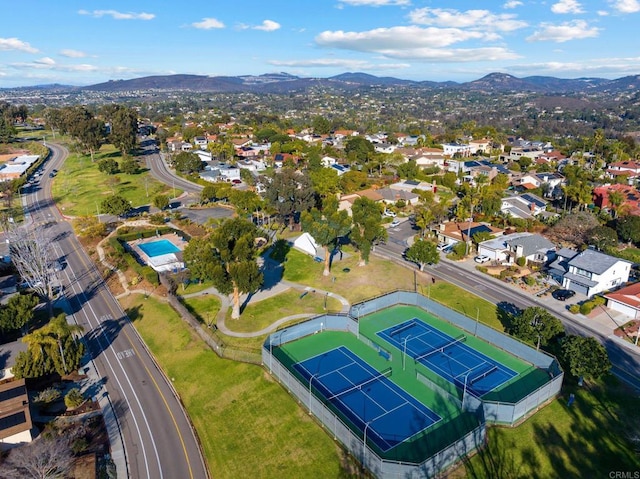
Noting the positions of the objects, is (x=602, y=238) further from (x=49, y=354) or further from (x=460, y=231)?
(x=49, y=354)

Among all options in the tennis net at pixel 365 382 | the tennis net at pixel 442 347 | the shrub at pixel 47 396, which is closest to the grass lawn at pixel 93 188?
the shrub at pixel 47 396

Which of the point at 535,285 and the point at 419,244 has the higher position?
the point at 419,244

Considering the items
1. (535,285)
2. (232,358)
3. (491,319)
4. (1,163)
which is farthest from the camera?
(1,163)

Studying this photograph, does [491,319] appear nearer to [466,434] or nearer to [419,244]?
[419,244]

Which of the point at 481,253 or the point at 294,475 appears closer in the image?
the point at 294,475

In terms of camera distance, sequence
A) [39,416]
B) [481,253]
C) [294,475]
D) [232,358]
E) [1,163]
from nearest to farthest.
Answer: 1. [294,475]
2. [39,416]
3. [232,358]
4. [481,253]
5. [1,163]

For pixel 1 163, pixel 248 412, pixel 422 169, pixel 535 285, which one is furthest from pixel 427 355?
pixel 1 163
